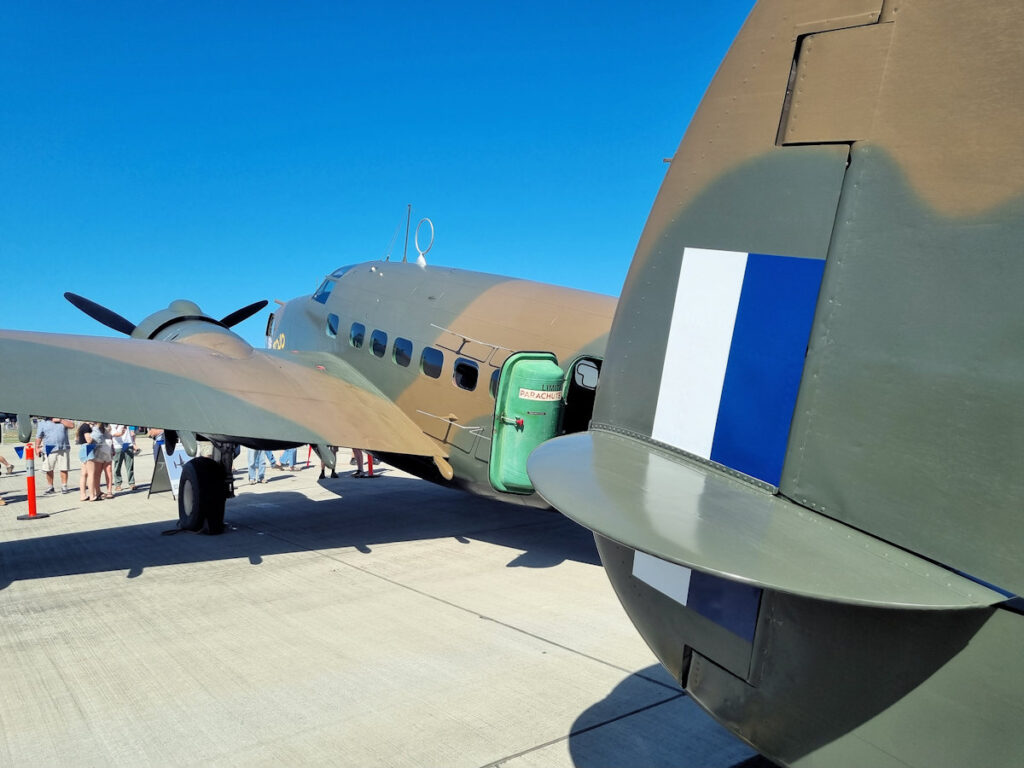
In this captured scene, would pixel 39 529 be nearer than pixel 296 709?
No

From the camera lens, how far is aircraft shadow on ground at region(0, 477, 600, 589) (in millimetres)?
9250

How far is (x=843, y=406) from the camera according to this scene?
219 centimetres

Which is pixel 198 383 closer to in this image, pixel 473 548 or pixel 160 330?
pixel 160 330

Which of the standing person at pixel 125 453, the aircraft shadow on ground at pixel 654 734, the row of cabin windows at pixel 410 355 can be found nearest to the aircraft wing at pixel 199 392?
the row of cabin windows at pixel 410 355

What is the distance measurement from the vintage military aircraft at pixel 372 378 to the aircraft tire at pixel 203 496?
0.02 m

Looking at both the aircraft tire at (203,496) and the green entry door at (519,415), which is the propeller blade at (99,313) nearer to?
the aircraft tire at (203,496)

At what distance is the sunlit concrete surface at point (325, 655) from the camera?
468 cm

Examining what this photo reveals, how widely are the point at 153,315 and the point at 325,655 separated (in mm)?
8103

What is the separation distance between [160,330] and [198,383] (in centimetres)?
326

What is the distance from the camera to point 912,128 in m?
2.08

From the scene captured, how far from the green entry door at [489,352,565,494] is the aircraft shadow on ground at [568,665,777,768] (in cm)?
344

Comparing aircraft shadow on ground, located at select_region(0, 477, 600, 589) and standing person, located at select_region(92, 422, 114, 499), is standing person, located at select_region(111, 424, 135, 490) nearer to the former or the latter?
standing person, located at select_region(92, 422, 114, 499)

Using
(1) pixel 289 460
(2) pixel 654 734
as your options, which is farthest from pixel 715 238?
(1) pixel 289 460

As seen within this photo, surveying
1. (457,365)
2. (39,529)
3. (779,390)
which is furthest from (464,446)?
(779,390)
